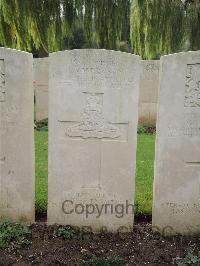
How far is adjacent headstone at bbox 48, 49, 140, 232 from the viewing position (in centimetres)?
374

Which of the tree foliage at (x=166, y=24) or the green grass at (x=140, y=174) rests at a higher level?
the tree foliage at (x=166, y=24)

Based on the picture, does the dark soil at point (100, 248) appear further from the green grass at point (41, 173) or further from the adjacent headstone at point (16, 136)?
the green grass at point (41, 173)

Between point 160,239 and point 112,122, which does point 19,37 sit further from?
point 160,239

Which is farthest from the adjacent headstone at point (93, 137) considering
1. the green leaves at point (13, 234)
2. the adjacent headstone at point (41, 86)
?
the adjacent headstone at point (41, 86)

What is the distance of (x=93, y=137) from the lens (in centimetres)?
387

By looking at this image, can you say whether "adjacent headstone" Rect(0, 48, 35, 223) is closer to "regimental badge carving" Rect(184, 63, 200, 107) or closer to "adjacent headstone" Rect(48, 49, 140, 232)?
"adjacent headstone" Rect(48, 49, 140, 232)

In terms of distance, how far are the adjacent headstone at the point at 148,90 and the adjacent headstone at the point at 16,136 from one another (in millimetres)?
6079

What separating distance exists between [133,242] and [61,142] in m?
1.19

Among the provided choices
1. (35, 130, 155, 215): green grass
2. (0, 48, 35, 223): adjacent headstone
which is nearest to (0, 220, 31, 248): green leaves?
(0, 48, 35, 223): adjacent headstone

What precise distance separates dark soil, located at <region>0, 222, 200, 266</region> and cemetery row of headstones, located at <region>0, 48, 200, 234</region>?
0.16m

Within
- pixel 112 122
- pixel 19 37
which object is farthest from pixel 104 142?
pixel 19 37

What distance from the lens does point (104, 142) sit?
388 centimetres

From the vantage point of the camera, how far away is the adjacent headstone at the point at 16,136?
3.75m

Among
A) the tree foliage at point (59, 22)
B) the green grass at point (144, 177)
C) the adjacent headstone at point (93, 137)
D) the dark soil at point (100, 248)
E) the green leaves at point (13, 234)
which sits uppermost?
the tree foliage at point (59, 22)
